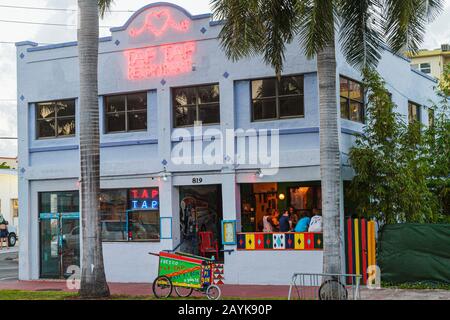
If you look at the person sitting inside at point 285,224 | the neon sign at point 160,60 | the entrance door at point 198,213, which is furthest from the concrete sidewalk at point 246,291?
the neon sign at point 160,60

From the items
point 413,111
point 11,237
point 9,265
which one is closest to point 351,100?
point 413,111

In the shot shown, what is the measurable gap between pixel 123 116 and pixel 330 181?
9775 millimetres

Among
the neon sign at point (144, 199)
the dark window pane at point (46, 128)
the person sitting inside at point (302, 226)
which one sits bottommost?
the person sitting inside at point (302, 226)

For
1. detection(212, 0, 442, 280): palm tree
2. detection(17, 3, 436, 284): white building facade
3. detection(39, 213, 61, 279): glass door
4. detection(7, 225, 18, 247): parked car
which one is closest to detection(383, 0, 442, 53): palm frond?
detection(212, 0, 442, 280): palm tree

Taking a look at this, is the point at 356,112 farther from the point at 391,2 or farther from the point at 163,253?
the point at 163,253

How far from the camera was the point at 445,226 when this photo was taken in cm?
1880

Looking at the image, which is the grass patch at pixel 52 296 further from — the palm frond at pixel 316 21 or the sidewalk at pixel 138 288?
the palm frond at pixel 316 21

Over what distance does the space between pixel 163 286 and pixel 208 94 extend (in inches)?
290

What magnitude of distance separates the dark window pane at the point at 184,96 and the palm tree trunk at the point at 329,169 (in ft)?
23.5

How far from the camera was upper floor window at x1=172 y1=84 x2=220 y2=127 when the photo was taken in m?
22.8

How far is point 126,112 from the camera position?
2402 cm

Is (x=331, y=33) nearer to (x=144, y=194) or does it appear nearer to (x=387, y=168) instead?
(x=387, y=168)

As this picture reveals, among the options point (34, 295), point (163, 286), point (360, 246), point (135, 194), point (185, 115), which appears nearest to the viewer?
point (163, 286)

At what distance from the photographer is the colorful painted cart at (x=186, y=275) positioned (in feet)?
57.5
